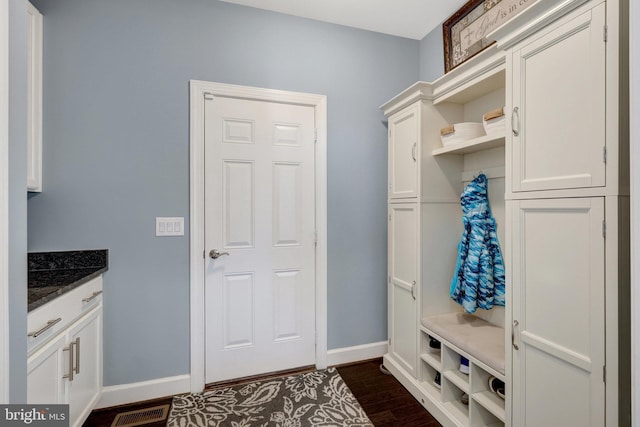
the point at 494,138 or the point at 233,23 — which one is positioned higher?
the point at 233,23

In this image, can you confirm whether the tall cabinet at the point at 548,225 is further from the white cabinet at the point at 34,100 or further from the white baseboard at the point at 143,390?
the white cabinet at the point at 34,100

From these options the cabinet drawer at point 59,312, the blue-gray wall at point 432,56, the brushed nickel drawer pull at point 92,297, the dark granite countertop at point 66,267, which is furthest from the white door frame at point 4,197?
the blue-gray wall at point 432,56

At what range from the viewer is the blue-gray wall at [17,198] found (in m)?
0.84

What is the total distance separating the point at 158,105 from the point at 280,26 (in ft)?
3.45

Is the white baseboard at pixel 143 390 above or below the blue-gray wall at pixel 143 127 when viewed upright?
below

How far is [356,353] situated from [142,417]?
4.93 feet

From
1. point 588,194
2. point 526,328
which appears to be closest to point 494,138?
point 588,194

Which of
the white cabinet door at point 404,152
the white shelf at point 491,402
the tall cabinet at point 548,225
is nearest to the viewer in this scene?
the tall cabinet at point 548,225

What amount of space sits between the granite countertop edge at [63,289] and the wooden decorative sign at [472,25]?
8.42ft

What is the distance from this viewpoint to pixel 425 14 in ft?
7.63

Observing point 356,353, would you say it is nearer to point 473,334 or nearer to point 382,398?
point 382,398

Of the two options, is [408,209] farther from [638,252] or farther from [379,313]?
[638,252]

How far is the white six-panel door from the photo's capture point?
7.07 feet

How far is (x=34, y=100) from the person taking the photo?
1739mm
